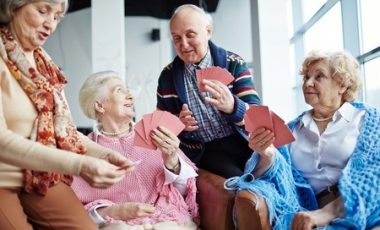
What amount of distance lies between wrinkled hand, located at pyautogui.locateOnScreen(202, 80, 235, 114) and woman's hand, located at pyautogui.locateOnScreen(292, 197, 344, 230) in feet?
1.81

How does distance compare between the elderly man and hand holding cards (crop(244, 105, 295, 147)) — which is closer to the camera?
hand holding cards (crop(244, 105, 295, 147))

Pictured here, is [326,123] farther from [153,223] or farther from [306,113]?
[153,223]

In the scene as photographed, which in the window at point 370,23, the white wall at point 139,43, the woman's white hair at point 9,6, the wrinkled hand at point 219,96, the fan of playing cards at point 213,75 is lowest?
the wrinkled hand at point 219,96

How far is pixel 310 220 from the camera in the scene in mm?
1633

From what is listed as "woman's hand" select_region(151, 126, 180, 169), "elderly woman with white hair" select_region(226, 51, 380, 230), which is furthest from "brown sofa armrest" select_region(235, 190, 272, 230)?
"woman's hand" select_region(151, 126, 180, 169)

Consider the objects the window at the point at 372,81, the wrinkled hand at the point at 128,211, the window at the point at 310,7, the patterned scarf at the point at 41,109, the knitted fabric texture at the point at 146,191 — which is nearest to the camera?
the patterned scarf at the point at 41,109

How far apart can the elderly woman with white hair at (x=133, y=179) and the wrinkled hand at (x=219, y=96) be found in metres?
0.24

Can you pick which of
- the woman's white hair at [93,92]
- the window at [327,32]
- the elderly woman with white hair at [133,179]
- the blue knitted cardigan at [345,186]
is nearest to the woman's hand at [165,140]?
the elderly woman with white hair at [133,179]

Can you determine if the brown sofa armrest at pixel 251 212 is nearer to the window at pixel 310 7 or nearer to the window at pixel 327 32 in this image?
the window at pixel 327 32

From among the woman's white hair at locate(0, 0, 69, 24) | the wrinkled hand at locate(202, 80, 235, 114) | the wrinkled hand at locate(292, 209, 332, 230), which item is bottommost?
the wrinkled hand at locate(292, 209, 332, 230)

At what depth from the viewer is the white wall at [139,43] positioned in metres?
6.28

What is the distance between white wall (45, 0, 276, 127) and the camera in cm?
628

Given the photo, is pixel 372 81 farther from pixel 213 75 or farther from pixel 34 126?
pixel 34 126

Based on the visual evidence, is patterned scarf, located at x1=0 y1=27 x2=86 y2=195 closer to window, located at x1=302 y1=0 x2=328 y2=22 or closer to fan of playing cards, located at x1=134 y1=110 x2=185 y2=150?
fan of playing cards, located at x1=134 y1=110 x2=185 y2=150
